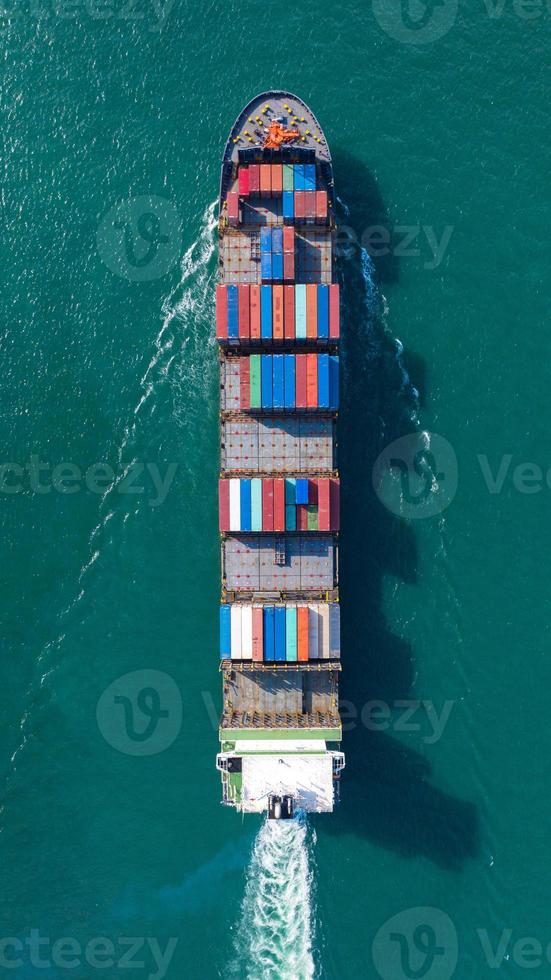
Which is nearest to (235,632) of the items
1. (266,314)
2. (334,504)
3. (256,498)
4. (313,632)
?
(313,632)

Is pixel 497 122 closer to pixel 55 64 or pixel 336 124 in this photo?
pixel 336 124

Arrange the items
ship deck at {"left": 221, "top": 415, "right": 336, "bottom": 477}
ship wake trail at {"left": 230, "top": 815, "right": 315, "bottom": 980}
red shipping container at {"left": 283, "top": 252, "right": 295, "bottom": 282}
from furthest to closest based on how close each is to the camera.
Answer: ship wake trail at {"left": 230, "top": 815, "right": 315, "bottom": 980}
ship deck at {"left": 221, "top": 415, "right": 336, "bottom": 477}
red shipping container at {"left": 283, "top": 252, "right": 295, "bottom": 282}

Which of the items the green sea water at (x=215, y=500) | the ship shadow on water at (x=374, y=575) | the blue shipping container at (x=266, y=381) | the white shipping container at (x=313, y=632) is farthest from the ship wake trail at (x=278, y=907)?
the blue shipping container at (x=266, y=381)

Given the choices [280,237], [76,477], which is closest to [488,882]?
[76,477]

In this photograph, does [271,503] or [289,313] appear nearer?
[289,313]

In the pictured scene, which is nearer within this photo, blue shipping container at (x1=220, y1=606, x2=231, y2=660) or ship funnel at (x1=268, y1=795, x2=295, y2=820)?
ship funnel at (x1=268, y1=795, x2=295, y2=820)

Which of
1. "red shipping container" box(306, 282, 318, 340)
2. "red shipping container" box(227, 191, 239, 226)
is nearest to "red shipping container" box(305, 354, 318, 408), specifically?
"red shipping container" box(306, 282, 318, 340)

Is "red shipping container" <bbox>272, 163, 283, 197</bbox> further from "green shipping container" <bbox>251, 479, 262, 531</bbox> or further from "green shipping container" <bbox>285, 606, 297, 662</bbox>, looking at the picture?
"green shipping container" <bbox>285, 606, 297, 662</bbox>

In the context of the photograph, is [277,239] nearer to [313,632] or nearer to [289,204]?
[289,204]
